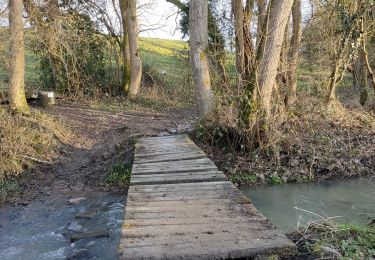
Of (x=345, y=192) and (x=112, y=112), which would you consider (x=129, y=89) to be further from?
(x=345, y=192)

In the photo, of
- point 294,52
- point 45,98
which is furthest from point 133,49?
point 294,52

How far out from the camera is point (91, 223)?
669cm

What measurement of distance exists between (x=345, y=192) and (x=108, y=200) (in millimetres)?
4605

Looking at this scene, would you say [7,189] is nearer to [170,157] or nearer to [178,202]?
[170,157]

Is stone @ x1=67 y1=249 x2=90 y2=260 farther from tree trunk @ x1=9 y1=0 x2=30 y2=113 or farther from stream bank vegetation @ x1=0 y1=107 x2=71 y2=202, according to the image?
tree trunk @ x1=9 y1=0 x2=30 y2=113

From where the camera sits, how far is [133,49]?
17609 mm

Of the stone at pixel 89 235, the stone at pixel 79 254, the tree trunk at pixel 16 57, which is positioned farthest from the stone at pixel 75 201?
the tree trunk at pixel 16 57

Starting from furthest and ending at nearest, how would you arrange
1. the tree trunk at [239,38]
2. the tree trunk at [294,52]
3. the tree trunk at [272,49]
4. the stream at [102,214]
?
the tree trunk at [294,52] < the tree trunk at [239,38] < the tree trunk at [272,49] < the stream at [102,214]

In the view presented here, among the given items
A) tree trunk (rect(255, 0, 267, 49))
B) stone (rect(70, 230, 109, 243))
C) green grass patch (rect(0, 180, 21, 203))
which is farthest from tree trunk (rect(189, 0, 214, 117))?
green grass patch (rect(0, 180, 21, 203))

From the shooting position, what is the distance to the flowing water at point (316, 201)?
6664 mm

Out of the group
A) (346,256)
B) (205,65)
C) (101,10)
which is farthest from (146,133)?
(101,10)

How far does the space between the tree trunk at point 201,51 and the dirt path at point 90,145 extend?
1.65 m

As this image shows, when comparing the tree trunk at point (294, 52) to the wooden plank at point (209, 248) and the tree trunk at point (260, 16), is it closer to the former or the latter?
the tree trunk at point (260, 16)

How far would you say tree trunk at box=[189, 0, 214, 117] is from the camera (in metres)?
9.25
